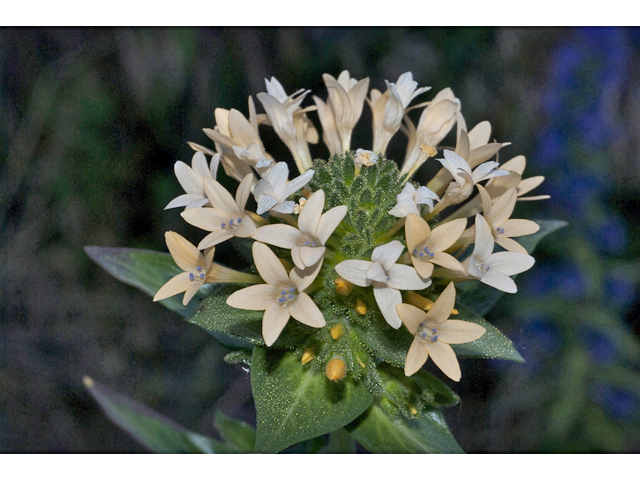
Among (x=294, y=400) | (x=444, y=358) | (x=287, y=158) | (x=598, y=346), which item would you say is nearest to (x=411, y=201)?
(x=444, y=358)

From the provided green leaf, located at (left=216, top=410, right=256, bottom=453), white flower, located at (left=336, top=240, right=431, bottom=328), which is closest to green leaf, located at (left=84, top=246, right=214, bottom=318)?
green leaf, located at (left=216, top=410, right=256, bottom=453)

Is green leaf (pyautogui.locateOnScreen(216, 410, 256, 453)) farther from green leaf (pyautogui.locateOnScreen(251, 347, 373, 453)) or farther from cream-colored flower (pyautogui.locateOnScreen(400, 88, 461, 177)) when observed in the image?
cream-colored flower (pyautogui.locateOnScreen(400, 88, 461, 177))

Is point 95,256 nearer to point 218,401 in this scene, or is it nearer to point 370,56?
point 218,401

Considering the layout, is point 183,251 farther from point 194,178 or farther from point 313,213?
point 313,213

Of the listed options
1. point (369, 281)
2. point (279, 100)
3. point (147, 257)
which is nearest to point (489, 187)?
point (369, 281)

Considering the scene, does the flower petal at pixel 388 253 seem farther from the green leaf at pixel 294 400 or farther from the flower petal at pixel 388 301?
the green leaf at pixel 294 400

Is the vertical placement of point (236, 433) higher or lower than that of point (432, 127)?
lower
